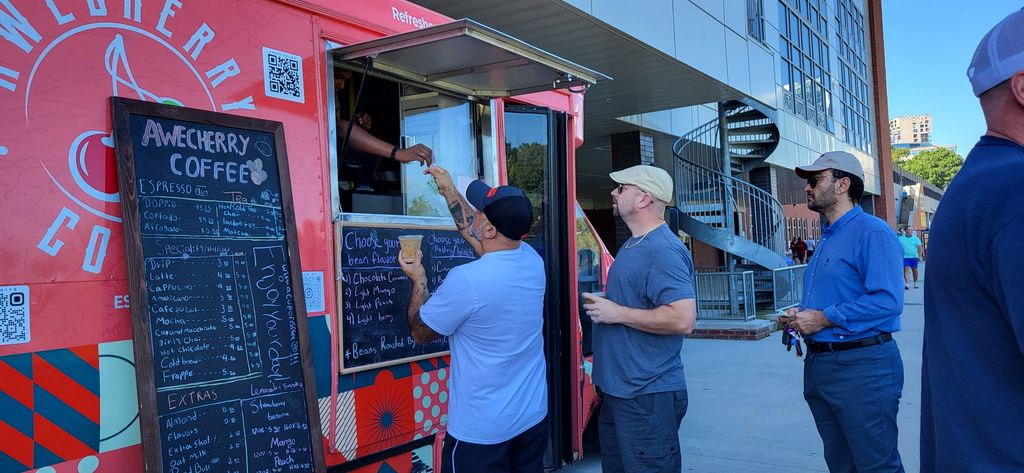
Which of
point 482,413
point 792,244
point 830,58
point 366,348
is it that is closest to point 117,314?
point 366,348

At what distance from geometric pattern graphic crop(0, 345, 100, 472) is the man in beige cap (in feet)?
6.16

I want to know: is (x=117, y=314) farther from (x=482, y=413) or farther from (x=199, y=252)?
(x=482, y=413)

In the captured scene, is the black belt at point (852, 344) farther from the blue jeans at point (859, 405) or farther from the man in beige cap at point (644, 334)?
the man in beige cap at point (644, 334)

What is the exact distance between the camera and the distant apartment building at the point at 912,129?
574 feet

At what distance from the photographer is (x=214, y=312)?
2.56 m

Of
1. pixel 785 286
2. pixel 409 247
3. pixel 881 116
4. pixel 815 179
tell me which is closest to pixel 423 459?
pixel 409 247

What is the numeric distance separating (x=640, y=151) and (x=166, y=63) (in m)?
11.7

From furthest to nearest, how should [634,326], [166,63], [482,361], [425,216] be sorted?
[425,216]
[634,326]
[482,361]
[166,63]

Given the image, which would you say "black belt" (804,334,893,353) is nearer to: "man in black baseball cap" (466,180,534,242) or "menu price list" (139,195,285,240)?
"man in black baseball cap" (466,180,534,242)

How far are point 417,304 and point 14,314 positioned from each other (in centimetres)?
134

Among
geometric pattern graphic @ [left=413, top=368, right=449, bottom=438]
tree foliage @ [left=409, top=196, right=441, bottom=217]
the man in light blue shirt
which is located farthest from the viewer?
tree foliage @ [left=409, top=196, right=441, bottom=217]

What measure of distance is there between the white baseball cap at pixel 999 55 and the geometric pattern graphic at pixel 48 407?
2552 millimetres

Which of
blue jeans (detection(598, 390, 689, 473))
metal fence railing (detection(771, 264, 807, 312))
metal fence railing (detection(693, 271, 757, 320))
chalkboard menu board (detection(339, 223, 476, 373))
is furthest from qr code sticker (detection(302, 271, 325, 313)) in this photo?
metal fence railing (detection(771, 264, 807, 312))

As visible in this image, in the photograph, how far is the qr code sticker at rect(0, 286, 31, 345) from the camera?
203 centimetres
